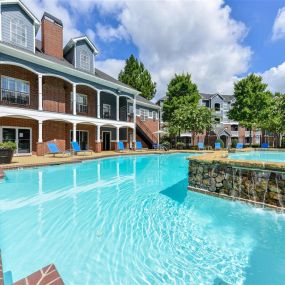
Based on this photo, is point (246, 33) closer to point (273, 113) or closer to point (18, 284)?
point (18, 284)

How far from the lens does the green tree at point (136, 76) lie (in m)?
36.1

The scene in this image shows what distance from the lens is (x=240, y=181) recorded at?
18.1ft

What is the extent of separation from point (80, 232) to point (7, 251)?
117 centimetres

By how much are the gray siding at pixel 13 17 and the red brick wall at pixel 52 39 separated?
6.99 ft

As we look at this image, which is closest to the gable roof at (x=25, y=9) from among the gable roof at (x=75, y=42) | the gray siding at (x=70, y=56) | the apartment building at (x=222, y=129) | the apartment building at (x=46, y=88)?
the apartment building at (x=46, y=88)

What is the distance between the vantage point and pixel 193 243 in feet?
11.4

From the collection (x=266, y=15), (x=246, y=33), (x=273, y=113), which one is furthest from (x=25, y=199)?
(x=273, y=113)

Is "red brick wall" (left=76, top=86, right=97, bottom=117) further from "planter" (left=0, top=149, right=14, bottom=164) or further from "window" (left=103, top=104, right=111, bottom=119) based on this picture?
"planter" (left=0, top=149, right=14, bottom=164)

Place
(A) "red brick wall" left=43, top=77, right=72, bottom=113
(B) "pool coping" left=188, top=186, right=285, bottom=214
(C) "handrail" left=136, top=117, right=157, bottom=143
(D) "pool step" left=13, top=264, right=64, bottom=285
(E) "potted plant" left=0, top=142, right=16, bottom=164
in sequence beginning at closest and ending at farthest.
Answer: (D) "pool step" left=13, top=264, right=64, bottom=285 → (B) "pool coping" left=188, top=186, right=285, bottom=214 → (E) "potted plant" left=0, top=142, right=16, bottom=164 → (A) "red brick wall" left=43, top=77, right=72, bottom=113 → (C) "handrail" left=136, top=117, right=157, bottom=143

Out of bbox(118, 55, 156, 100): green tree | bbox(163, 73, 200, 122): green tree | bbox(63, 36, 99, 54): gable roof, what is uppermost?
bbox(118, 55, 156, 100): green tree

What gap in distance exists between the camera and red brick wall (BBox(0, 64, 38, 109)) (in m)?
14.4

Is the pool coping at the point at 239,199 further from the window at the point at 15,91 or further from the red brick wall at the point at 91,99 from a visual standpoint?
the red brick wall at the point at 91,99

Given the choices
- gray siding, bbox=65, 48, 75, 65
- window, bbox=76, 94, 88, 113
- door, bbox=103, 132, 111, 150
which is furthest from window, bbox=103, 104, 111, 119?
gray siding, bbox=65, 48, 75, 65

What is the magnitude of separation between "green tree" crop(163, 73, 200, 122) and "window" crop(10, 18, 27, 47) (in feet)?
70.3
